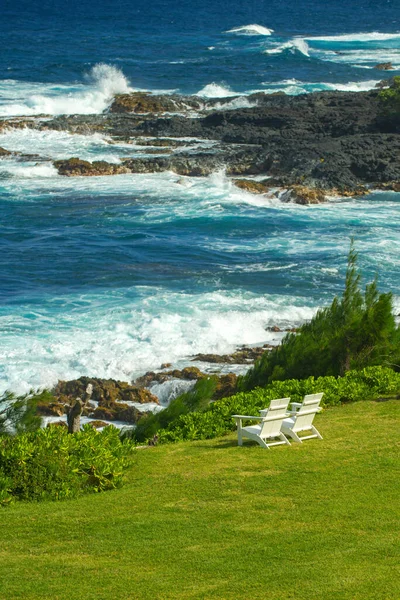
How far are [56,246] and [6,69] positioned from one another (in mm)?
48589

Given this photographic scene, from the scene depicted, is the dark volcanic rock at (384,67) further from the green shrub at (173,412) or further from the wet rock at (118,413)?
the green shrub at (173,412)

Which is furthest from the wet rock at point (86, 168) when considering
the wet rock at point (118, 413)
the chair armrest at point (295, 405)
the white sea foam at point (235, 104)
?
the chair armrest at point (295, 405)

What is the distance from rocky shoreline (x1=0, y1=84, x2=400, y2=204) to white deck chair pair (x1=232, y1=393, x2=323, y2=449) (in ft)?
83.2

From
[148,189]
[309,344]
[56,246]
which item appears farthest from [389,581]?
[148,189]

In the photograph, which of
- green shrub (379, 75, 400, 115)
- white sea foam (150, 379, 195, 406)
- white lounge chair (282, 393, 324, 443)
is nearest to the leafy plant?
white lounge chair (282, 393, 324, 443)

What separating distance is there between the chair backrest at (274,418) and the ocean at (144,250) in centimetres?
827

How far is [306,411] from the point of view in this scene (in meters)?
13.4

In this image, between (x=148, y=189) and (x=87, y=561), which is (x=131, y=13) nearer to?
(x=148, y=189)

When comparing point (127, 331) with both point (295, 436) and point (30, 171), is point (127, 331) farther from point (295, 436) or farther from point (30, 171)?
point (30, 171)

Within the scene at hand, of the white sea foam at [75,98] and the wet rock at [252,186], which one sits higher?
the white sea foam at [75,98]

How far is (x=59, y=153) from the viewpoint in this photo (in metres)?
46.0

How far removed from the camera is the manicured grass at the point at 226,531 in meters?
8.80

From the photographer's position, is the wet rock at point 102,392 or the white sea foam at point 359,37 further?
the white sea foam at point 359,37

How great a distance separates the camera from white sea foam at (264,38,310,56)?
8719 centimetres
